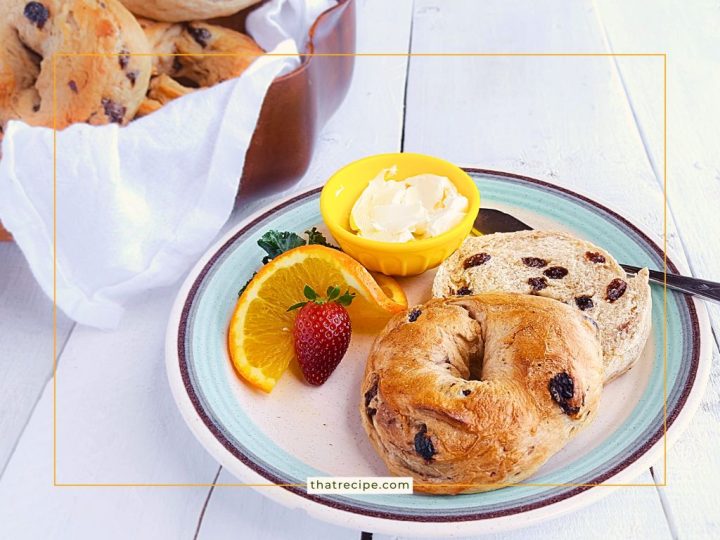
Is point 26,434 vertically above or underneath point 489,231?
underneath

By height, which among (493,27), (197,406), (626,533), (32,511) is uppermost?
(493,27)

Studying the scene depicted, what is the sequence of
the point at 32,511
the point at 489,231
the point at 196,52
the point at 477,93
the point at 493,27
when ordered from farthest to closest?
the point at 493,27
the point at 477,93
the point at 196,52
the point at 489,231
the point at 32,511

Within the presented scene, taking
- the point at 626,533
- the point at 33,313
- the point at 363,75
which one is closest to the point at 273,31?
the point at 363,75

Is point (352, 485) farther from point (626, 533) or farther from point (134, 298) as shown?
point (134, 298)

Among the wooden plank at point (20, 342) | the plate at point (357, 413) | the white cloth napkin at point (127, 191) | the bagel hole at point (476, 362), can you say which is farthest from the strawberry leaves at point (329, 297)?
the wooden plank at point (20, 342)

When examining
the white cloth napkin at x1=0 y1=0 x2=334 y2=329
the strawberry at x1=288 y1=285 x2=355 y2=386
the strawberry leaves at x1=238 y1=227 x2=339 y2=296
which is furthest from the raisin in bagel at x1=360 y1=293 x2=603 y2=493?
the white cloth napkin at x1=0 y1=0 x2=334 y2=329

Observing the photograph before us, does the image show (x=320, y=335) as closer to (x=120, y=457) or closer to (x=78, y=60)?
(x=120, y=457)

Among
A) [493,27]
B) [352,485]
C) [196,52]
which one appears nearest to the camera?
[352,485]

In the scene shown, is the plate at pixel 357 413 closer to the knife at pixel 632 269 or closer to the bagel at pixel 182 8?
the knife at pixel 632 269
